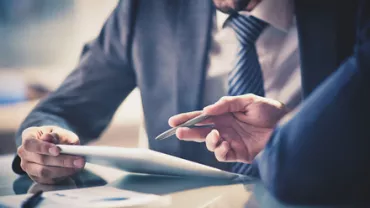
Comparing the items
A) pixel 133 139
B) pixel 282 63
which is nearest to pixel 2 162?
pixel 133 139

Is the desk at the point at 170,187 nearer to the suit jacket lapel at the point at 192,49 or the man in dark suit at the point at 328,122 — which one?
the man in dark suit at the point at 328,122

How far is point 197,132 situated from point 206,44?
187 mm

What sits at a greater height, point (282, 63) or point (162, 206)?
point (282, 63)

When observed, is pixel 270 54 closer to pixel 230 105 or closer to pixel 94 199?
pixel 230 105

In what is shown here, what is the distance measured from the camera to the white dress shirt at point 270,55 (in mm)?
744

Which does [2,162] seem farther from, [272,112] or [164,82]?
[272,112]

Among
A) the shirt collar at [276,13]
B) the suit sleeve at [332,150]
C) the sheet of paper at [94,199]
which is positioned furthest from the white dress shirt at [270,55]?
the sheet of paper at [94,199]

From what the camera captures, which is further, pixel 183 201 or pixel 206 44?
pixel 206 44

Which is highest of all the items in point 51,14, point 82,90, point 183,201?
point 51,14

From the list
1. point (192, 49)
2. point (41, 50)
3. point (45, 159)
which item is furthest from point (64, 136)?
point (192, 49)

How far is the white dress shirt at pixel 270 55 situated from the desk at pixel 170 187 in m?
0.17

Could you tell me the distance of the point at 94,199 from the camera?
66 cm

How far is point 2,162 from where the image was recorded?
34.4 inches

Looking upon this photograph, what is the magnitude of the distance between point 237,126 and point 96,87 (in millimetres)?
351
